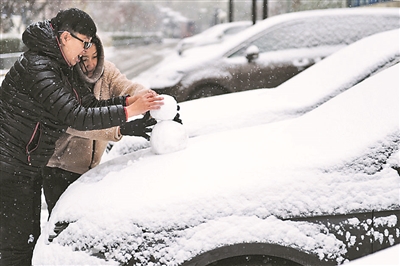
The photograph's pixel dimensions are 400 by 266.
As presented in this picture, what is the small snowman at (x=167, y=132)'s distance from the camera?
2.54 meters

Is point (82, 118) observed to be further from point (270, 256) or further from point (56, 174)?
point (270, 256)

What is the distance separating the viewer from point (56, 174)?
9.59 ft

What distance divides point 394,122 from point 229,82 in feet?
16.0

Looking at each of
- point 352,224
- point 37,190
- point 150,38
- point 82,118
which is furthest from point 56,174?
point 150,38

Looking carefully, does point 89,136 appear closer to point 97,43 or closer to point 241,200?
point 97,43

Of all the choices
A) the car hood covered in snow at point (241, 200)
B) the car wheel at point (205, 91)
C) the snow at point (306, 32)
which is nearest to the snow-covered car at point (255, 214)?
the car hood covered in snow at point (241, 200)

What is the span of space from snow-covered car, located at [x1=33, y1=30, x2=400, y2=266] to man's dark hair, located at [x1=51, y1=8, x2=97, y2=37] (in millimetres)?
828

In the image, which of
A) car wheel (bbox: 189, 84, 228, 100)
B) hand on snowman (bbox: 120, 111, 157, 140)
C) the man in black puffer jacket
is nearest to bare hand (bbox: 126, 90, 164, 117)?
the man in black puffer jacket

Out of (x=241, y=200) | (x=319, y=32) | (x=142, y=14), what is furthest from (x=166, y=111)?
(x=142, y=14)

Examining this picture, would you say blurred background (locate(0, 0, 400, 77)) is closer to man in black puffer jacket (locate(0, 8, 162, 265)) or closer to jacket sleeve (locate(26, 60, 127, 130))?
man in black puffer jacket (locate(0, 8, 162, 265))

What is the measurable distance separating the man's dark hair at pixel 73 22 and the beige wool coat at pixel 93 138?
0.37 m

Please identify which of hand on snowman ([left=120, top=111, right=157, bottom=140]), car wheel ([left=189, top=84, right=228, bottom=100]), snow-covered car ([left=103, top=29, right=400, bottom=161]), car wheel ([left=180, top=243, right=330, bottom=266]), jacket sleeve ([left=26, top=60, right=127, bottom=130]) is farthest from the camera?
car wheel ([left=189, top=84, right=228, bottom=100])

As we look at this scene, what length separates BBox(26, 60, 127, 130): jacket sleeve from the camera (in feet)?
7.51

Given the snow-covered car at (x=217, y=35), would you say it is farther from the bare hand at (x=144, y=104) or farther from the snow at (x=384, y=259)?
the snow at (x=384, y=259)
